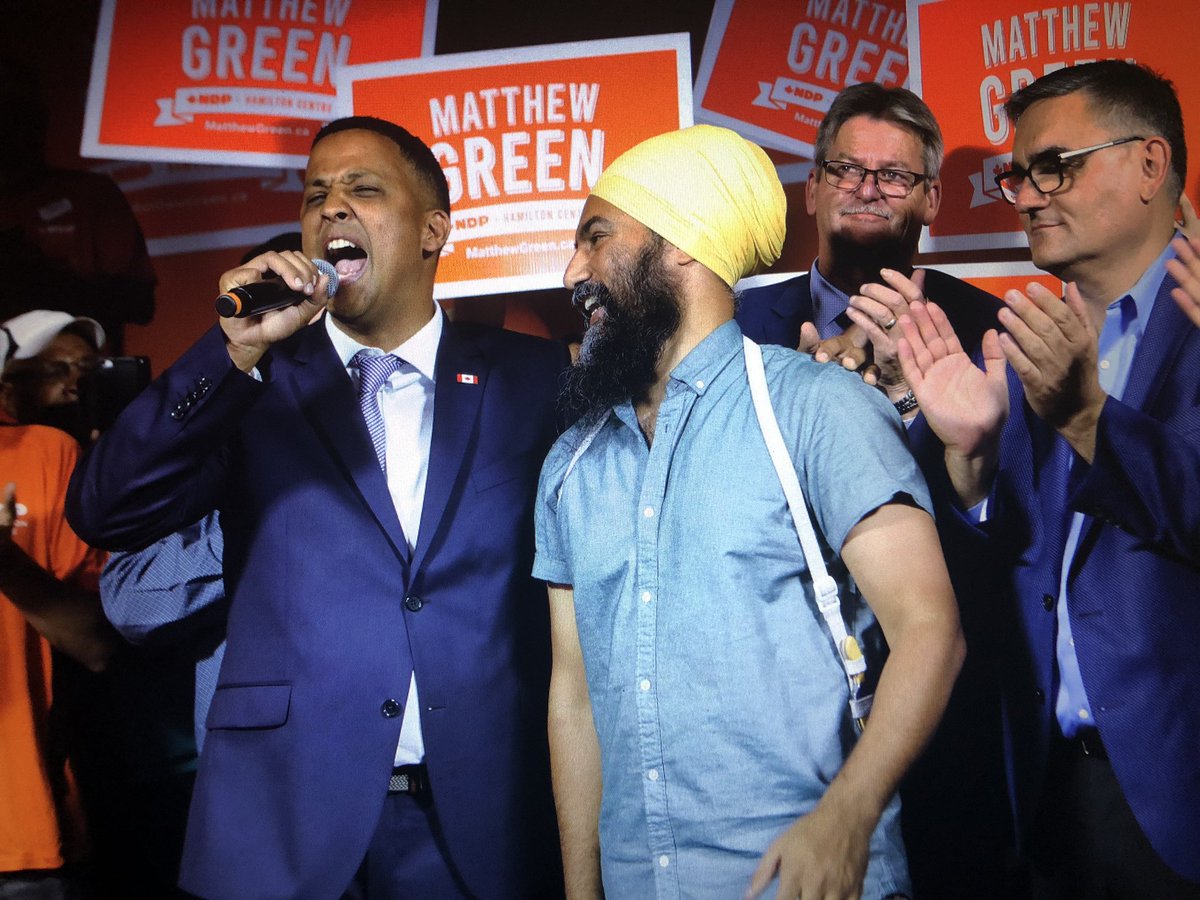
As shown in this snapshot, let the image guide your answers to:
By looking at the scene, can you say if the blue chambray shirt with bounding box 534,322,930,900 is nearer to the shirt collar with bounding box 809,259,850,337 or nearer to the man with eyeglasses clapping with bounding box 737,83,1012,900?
the man with eyeglasses clapping with bounding box 737,83,1012,900

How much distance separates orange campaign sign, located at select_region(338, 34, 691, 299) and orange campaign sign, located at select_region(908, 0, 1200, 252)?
0.84 m

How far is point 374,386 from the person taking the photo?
246cm

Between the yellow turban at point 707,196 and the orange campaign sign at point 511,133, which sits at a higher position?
the orange campaign sign at point 511,133

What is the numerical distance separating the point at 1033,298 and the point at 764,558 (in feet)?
2.11

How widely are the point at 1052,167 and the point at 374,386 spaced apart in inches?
63.4

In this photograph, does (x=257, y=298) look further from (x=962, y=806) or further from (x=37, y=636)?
(x=962, y=806)

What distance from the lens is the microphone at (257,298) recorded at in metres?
1.91

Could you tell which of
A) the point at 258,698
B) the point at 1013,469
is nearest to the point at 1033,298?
the point at 1013,469

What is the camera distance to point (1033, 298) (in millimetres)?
1848

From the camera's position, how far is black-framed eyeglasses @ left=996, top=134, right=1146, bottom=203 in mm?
2391

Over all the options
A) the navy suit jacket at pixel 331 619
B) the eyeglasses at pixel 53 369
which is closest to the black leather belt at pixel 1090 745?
the navy suit jacket at pixel 331 619

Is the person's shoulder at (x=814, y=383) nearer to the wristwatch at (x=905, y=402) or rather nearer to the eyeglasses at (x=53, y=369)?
the wristwatch at (x=905, y=402)

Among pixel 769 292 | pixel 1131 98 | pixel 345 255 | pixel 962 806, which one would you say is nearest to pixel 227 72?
pixel 345 255

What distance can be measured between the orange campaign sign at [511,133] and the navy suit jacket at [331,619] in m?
0.82
